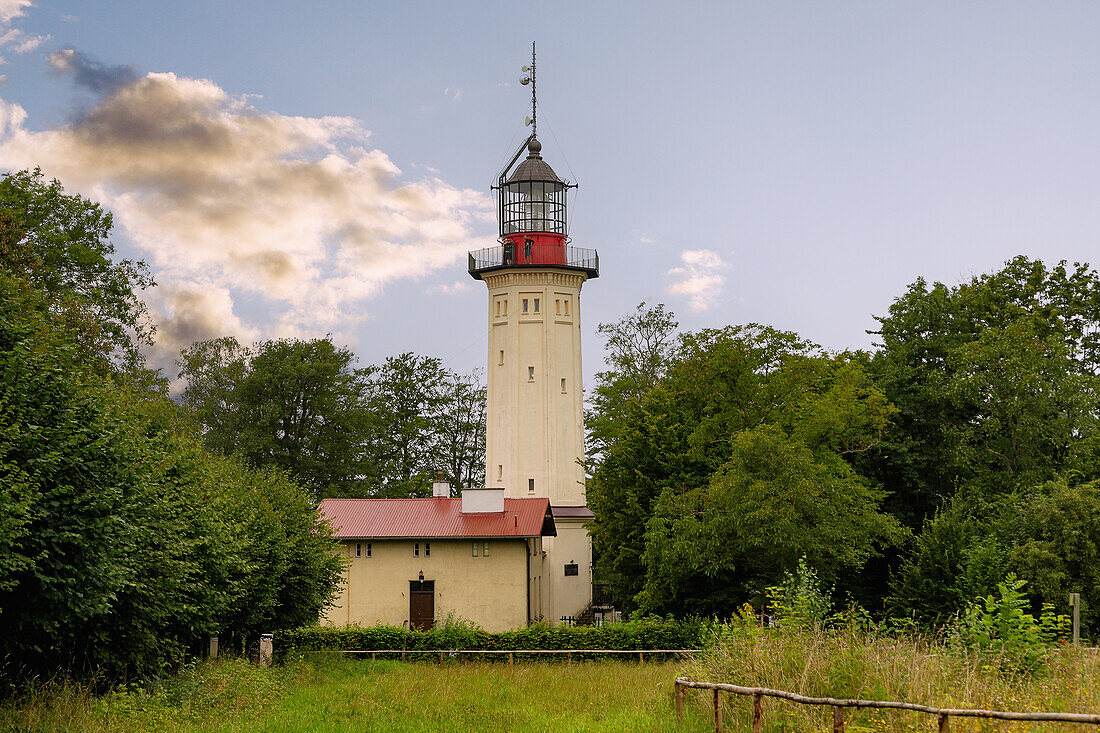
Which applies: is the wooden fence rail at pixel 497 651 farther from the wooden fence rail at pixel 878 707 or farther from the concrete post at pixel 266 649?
the wooden fence rail at pixel 878 707

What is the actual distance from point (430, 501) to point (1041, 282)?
86.3 feet

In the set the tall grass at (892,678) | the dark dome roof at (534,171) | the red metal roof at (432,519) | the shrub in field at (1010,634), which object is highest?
the dark dome roof at (534,171)

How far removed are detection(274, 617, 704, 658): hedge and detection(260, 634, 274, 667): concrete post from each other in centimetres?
242

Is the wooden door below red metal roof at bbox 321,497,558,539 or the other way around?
below

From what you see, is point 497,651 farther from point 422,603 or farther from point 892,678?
point 892,678

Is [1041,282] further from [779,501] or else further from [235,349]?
[235,349]

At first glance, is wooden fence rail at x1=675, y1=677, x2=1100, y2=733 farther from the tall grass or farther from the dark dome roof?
the dark dome roof

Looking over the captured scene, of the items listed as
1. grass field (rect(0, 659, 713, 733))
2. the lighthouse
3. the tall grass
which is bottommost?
grass field (rect(0, 659, 713, 733))

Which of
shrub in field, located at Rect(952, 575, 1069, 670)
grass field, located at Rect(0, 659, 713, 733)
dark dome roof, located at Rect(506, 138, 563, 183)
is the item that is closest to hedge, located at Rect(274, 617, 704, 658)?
grass field, located at Rect(0, 659, 713, 733)

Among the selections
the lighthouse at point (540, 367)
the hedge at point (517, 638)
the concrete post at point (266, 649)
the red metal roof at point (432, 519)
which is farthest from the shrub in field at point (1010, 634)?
the lighthouse at point (540, 367)

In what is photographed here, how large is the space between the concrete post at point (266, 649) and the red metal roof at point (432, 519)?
39.2 feet

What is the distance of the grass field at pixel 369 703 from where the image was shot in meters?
15.0

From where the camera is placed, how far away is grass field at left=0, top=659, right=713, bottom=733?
15.0 metres

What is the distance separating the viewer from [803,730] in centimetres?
1247
